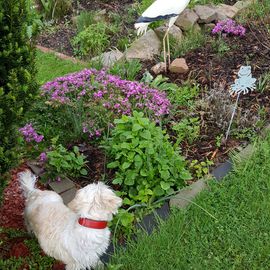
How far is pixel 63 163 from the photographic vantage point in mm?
3588

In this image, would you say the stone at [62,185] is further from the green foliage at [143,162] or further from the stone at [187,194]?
the stone at [187,194]

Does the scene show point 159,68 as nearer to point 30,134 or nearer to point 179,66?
point 179,66

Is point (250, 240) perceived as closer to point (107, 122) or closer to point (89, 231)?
point (89, 231)

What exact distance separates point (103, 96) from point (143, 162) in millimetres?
910

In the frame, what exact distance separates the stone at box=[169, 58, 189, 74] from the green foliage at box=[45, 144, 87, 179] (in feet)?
6.16

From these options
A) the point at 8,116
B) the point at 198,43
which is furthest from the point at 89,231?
the point at 198,43

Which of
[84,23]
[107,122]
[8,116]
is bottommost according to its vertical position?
[84,23]

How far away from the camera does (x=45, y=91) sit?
4.18 metres

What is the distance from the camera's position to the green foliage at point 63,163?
3.57 meters

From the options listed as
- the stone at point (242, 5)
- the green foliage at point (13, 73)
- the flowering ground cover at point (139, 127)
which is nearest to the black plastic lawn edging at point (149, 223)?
the flowering ground cover at point (139, 127)

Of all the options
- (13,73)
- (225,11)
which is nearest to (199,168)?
(13,73)

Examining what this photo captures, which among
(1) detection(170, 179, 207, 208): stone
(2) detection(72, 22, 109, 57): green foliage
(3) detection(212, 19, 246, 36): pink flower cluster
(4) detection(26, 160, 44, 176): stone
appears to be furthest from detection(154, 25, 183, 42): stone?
(4) detection(26, 160, 44, 176): stone

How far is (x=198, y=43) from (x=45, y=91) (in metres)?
2.33

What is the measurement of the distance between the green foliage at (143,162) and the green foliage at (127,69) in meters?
1.36
